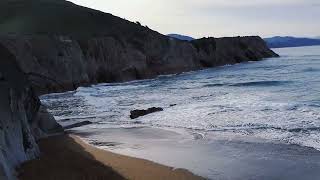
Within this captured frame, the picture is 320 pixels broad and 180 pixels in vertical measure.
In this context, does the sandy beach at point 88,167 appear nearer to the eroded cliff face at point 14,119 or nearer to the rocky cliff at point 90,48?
the eroded cliff face at point 14,119

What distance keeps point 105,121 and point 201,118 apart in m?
4.86

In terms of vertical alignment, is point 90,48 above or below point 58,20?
below

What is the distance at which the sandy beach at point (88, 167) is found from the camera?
42.6 feet

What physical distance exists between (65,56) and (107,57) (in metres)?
10.7

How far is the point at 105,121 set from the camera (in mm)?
25078

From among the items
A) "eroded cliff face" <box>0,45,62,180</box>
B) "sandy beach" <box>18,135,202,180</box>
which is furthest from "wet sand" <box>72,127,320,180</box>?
"eroded cliff face" <box>0,45,62,180</box>

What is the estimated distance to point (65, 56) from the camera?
50781 millimetres

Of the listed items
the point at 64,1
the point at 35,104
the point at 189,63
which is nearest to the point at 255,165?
the point at 35,104

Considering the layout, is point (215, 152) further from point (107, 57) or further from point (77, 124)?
point (107, 57)

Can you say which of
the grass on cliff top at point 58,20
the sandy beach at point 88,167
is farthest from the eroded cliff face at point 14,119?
the grass on cliff top at point 58,20

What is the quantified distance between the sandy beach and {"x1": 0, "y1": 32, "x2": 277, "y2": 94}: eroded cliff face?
26.8 metres

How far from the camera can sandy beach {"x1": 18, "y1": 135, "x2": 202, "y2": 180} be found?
13.0 m

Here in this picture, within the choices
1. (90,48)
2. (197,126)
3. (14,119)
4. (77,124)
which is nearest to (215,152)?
(197,126)

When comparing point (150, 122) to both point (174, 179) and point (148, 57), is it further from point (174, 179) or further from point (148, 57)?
point (148, 57)
